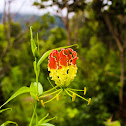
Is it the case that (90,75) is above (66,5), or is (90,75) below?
below

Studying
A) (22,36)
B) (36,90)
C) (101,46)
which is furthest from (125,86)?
(36,90)

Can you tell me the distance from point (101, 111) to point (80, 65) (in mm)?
918

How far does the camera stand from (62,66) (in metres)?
0.58

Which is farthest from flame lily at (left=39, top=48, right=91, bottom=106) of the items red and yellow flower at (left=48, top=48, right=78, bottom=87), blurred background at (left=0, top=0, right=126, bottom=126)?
blurred background at (left=0, top=0, right=126, bottom=126)

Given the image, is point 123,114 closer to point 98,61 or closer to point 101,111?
point 101,111

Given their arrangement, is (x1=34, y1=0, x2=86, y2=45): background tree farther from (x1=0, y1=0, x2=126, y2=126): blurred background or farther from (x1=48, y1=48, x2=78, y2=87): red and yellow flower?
(x1=48, y1=48, x2=78, y2=87): red and yellow flower

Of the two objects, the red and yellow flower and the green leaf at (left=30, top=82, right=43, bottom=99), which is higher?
the red and yellow flower

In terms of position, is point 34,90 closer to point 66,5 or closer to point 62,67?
point 62,67

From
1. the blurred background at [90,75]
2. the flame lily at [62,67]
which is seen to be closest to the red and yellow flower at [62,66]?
the flame lily at [62,67]

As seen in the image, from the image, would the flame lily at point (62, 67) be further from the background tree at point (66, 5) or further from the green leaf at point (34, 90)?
the background tree at point (66, 5)

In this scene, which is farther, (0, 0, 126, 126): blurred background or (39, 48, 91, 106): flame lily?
(0, 0, 126, 126): blurred background

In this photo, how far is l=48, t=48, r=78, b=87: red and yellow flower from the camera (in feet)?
1.85

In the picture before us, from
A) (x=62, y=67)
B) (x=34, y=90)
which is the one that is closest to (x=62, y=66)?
(x=62, y=67)

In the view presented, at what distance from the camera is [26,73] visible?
133 inches
